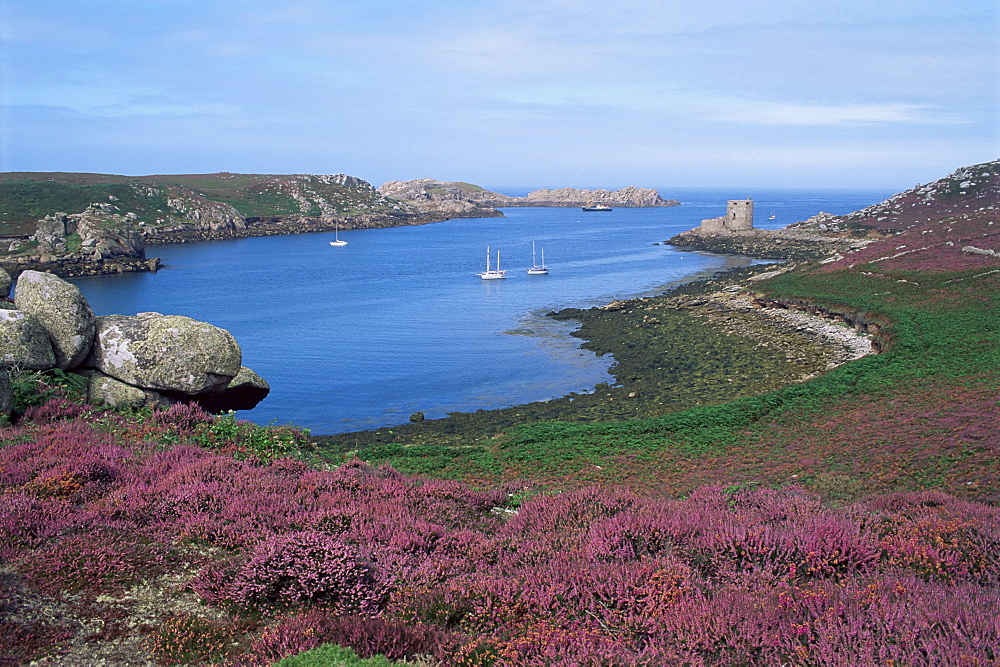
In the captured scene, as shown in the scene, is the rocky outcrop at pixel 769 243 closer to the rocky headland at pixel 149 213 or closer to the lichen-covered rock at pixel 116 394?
the lichen-covered rock at pixel 116 394

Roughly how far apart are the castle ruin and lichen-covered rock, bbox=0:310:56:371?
A: 104m

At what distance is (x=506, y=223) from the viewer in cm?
17762

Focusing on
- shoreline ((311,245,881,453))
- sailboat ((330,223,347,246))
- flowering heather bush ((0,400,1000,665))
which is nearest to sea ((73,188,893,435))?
shoreline ((311,245,881,453))

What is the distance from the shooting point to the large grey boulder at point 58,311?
12.3 meters

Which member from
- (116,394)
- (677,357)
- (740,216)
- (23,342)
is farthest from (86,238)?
(740,216)

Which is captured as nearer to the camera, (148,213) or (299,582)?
(299,582)

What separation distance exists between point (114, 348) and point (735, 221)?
106775 millimetres

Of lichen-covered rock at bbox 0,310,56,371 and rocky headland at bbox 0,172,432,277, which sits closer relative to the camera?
lichen-covered rock at bbox 0,310,56,371

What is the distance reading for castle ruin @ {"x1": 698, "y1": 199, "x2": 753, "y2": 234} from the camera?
106m

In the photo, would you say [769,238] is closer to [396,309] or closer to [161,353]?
[396,309]

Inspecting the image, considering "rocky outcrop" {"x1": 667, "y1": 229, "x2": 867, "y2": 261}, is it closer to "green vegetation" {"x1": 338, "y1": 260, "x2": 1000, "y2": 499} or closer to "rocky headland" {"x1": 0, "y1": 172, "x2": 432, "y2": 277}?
"green vegetation" {"x1": 338, "y1": 260, "x2": 1000, "y2": 499}

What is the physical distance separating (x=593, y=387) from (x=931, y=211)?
81.5 metres

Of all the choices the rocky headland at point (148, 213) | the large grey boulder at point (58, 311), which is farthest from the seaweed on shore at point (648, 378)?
the rocky headland at point (148, 213)

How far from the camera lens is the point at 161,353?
42.0 ft
